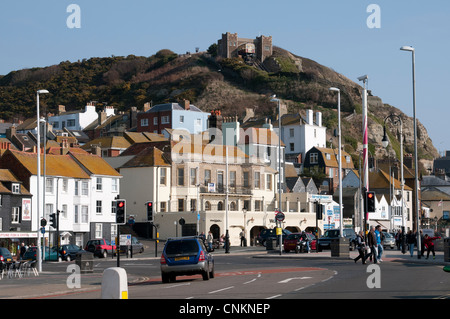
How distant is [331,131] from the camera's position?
15838cm

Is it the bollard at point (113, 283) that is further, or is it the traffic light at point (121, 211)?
the traffic light at point (121, 211)

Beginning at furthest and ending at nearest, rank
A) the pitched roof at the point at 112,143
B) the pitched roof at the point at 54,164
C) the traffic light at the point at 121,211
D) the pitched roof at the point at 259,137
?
the pitched roof at the point at 259,137
the pitched roof at the point at 112,143
the pitched roof at the point at 54,164
the traffic light at the point at 121,211

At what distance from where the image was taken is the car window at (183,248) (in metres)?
28.2

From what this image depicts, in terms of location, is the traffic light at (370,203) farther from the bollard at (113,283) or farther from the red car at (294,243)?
the bollard at (113,283)

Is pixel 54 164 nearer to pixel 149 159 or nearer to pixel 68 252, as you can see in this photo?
pixel 149 159

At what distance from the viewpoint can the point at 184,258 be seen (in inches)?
1106

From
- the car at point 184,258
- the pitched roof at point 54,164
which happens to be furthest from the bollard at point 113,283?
the pitched roof at point 54,164

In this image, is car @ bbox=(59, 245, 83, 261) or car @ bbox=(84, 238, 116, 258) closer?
car @ bbox=(59, 245, 83, 261)

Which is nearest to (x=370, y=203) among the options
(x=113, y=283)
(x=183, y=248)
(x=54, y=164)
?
(x=183, y=248)

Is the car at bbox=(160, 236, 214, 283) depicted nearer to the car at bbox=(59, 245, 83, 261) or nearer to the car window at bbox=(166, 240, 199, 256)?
the car window at bbox=(166, 240, 199, 256)

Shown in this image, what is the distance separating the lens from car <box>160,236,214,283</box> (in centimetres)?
2806

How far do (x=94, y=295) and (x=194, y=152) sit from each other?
→ 62.4 meters

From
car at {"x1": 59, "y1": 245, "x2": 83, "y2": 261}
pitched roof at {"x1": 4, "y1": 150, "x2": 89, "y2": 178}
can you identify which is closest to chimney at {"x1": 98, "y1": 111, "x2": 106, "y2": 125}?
pitched roof at {"x1": 4, "y1": 150, "x2": 89, "y2": 178}

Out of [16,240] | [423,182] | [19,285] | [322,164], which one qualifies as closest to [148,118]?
[322,164]
